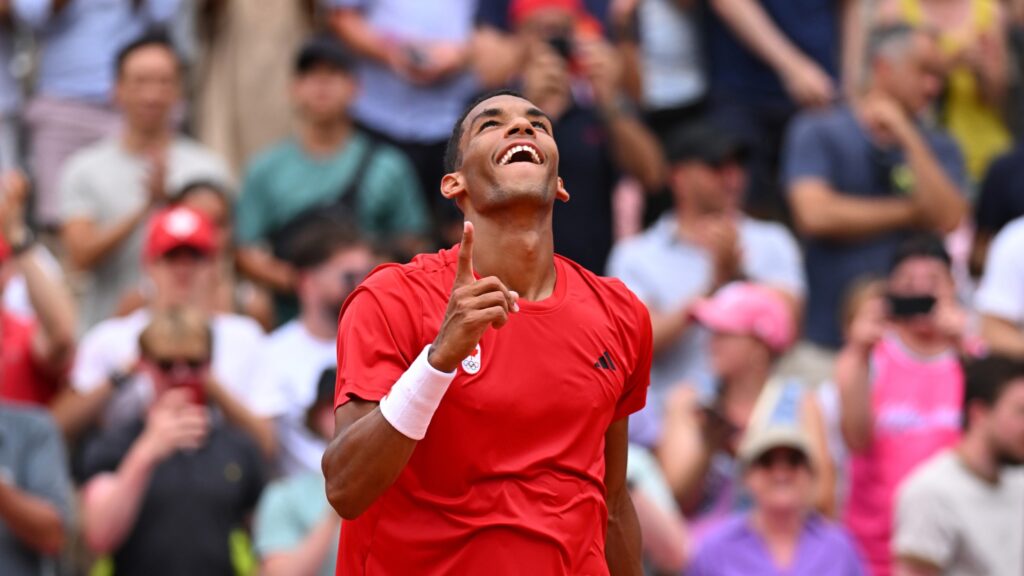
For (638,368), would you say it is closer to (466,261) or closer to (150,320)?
(466,261)

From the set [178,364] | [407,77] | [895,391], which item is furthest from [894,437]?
[407,77]

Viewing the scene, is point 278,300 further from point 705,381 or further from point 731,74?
point 731,74

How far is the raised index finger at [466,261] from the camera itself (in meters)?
4.57

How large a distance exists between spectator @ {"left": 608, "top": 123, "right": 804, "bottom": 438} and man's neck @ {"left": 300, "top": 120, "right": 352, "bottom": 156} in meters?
1.64

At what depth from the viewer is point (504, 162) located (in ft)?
15.9

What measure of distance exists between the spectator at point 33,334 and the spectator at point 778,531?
316 cm

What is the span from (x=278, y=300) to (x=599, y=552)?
569 centimetres

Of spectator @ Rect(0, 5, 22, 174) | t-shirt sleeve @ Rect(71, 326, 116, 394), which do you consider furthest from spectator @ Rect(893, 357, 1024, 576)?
spectator @ Rect(0, 5, 22, 174)

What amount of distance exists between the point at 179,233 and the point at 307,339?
0.80 meters

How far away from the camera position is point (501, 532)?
480cm

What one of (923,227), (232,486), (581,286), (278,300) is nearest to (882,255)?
(923,227)

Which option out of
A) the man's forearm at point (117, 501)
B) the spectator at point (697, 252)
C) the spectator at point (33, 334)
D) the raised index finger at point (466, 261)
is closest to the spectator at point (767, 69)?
the spectator at point (697, 252)

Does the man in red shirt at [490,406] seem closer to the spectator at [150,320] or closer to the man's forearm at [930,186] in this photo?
the spectator at [150,320]

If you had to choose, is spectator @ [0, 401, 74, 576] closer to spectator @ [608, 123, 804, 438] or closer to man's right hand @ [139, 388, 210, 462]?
man's right hand @ [139, 388, 210, 462]
